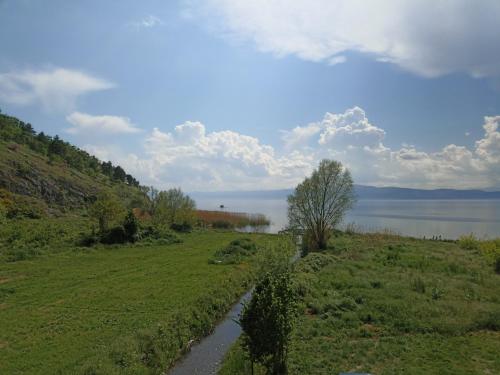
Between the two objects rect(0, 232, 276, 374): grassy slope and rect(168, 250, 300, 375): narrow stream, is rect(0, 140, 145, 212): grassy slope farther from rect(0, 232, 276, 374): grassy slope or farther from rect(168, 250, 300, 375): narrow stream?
rect(168, 250, 300, 375): narrow stream

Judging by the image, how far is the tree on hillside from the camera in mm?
51906

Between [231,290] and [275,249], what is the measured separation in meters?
8.90

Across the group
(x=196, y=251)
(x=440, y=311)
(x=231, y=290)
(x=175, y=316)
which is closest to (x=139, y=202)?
(x=196, y=251)

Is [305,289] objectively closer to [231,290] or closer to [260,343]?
[231,290]

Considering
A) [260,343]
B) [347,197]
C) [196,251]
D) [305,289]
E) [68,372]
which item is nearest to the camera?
[260,343]

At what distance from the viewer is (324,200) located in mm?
52094

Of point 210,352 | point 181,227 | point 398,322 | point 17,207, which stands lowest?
point 210,352

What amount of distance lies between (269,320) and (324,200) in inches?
1627

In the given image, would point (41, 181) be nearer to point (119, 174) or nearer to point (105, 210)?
point (105, 210)

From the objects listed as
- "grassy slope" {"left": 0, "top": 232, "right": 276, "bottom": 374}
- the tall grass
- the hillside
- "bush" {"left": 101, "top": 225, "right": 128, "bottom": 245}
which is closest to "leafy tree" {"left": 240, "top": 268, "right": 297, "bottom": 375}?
"grassy slope" {"left": 0, "top": 232, "right": 276, "bottom": 374}

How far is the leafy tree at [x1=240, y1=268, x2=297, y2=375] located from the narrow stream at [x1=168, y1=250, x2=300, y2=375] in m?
1.83

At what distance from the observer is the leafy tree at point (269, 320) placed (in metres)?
12.3

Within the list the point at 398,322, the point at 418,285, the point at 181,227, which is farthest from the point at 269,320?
the point at 181,227

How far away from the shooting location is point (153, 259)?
39.4 meters
